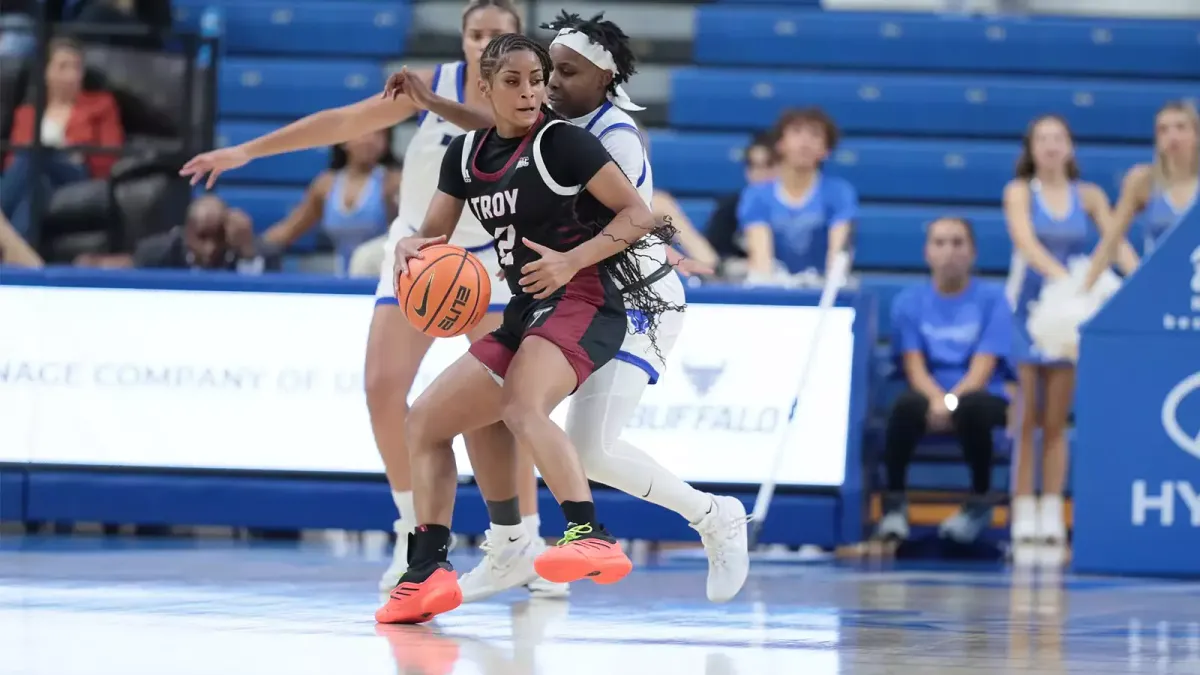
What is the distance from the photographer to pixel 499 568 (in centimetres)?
595

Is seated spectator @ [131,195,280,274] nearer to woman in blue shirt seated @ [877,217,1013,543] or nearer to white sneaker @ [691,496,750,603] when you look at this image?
woman in blue shirt seated @ [877,217,1013,543]

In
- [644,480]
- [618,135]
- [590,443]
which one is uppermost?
[618,135]

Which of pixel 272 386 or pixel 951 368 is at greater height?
pixel 951 368

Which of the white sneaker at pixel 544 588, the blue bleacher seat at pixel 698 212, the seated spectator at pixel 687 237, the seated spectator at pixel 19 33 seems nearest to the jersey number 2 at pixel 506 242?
the white sneaker at pixel 544 588

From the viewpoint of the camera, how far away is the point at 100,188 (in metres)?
10.1

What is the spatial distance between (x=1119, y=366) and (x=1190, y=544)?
787 millimetres

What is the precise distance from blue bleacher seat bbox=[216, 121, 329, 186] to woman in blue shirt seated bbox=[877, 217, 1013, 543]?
470cm

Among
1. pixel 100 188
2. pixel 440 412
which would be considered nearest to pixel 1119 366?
pixel 440 412

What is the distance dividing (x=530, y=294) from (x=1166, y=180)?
5.36 meters

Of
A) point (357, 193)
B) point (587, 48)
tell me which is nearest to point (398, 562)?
point (587, 48)

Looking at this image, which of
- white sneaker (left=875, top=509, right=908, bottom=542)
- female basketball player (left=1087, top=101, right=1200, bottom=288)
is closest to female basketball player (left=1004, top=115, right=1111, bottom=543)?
female basketball player (left=1087, top=101, right=1200, bottom=288)

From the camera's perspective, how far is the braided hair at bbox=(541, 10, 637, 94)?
544cm

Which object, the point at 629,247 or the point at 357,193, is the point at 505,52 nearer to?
the point at 629,247

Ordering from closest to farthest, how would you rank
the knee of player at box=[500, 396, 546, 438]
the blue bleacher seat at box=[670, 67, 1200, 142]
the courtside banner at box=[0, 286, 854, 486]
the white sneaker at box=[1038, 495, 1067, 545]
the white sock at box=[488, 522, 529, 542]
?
the knee of player at box=[500, 396, 546, 438], the white sock at box=[488, 522, 529, 542], the courtside banner at box=[0, 286, 854, 486], the white sneaker at box=[1038, 495, 1067, 545], the blue bleacher seat at box=[670, 67, 1200, 142]
